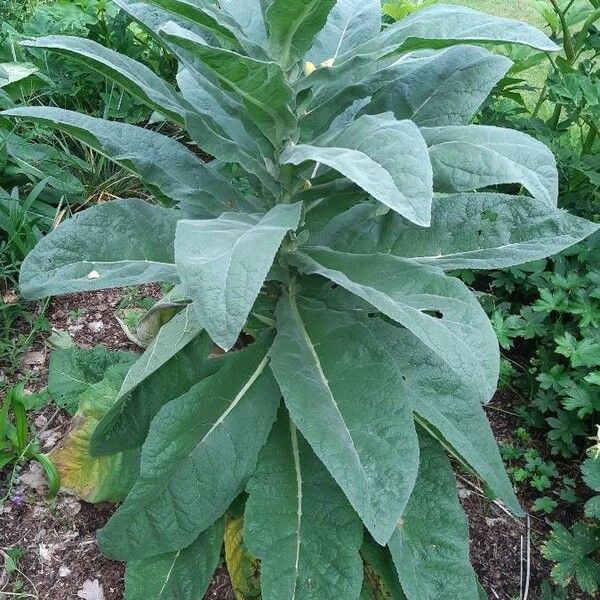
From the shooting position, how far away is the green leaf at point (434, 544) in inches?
63.2

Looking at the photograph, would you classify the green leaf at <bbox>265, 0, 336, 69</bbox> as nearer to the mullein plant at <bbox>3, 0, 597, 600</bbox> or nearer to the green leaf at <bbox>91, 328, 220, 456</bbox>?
the mullein plant at <bbox>3, 0, 597, 600</bbox>

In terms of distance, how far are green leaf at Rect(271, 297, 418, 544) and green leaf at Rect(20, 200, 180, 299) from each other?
0.34m

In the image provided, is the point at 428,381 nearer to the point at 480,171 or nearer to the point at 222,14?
the point at 480,171

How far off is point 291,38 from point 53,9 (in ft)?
7.80

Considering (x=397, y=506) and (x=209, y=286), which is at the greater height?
(x=209, y=286)

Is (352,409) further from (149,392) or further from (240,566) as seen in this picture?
(240,566)

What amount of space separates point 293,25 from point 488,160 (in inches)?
17.9

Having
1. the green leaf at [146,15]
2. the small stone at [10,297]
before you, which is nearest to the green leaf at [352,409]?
the green leaf at [146,15]

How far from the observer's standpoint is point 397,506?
1.33m

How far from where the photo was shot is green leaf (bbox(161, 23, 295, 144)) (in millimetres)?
1183

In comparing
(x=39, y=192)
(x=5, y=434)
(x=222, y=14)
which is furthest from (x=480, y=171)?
(x=39, y=192)

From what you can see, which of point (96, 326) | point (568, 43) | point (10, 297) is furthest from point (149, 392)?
point (568, 43)

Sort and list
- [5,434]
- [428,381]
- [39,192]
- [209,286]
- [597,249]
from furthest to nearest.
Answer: [39,192] < [597,249] < [5,434] < [428,381] < [209,286]

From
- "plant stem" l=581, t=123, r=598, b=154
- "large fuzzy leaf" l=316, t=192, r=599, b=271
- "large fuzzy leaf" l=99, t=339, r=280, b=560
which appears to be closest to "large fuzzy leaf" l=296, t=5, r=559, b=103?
"large fuzzy leaf" l=316, t=192, r=599, b=271
